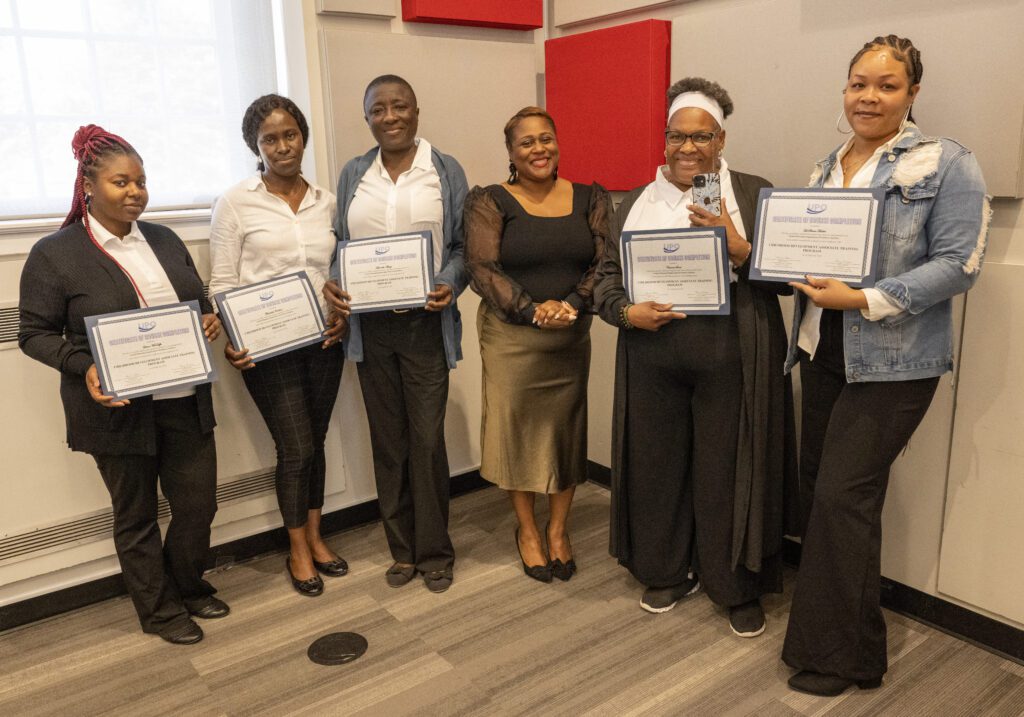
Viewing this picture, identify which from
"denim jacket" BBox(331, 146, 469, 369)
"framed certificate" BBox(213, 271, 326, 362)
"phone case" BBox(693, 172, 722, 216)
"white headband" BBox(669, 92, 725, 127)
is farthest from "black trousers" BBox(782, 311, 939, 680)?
"framed certificate" BBox(213, 271, 326, 362)

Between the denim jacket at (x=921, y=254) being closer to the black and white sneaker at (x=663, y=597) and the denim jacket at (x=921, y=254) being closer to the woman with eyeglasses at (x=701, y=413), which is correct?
the woman with eyeglasses at (x=701, y=413)

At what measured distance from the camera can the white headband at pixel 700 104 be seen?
2.37m

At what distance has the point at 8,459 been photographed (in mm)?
2760

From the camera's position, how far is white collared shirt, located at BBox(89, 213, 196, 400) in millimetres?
2471

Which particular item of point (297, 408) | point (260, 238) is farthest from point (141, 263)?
point (297, 408)

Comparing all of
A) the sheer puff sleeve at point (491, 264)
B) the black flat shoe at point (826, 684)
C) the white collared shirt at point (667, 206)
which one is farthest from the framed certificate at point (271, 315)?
the black flat shoe at point (826, 684)

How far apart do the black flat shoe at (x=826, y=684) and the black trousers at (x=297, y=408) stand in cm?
178

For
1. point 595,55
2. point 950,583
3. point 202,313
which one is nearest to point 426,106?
point 595,55

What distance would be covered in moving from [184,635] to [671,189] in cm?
215

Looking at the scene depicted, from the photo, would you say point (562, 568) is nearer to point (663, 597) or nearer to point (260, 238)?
point (663, 597)

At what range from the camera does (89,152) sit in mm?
2398

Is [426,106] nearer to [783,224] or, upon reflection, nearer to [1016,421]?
[783,224]

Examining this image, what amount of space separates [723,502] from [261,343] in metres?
1.59

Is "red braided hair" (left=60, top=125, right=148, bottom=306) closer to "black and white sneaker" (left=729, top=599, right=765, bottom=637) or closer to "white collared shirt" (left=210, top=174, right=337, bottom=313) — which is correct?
"white collared shirt" (left=210, top=174, right=337, bottom=313)
